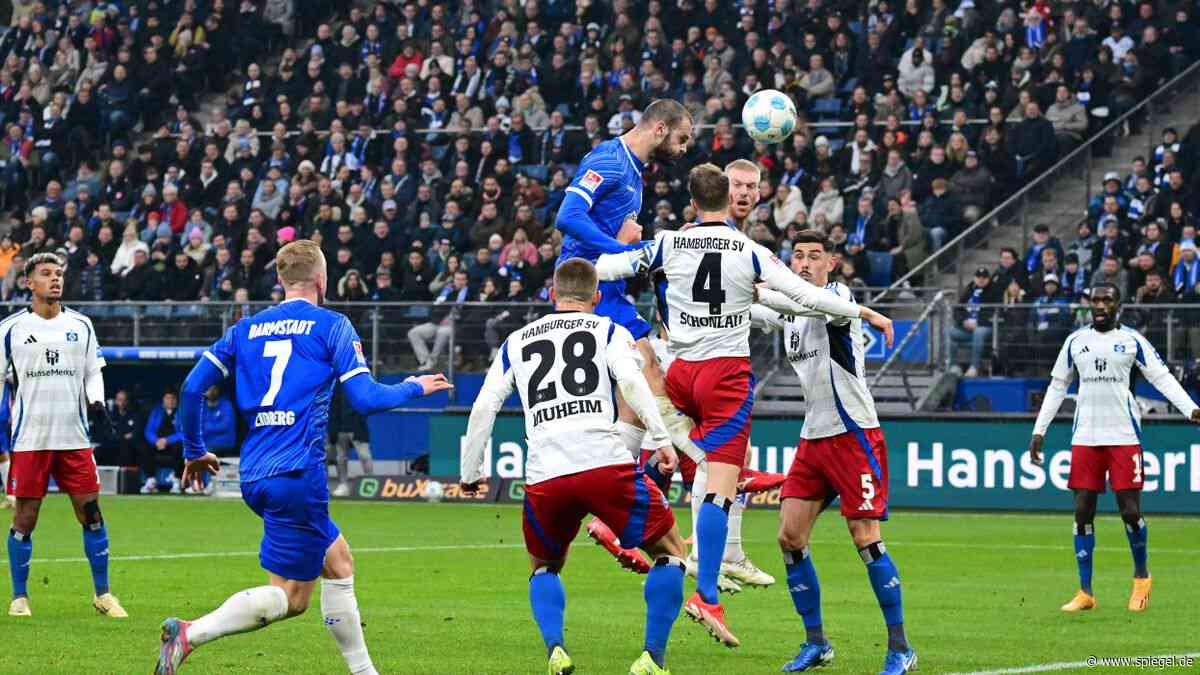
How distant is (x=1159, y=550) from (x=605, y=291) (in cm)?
930

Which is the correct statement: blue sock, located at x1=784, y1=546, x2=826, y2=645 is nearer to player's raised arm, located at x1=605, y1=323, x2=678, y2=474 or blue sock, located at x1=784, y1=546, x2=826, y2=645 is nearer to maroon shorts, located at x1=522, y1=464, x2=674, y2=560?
maroon shorts, located at x1=522, y1=464, x2=674, y2=560

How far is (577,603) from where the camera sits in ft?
44.7

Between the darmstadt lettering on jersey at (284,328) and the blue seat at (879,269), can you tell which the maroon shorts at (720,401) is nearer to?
the darmstadt lettering on jersey at (284,328)

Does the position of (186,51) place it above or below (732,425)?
above

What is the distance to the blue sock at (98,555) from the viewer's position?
13.0 metres

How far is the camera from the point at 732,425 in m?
10.4

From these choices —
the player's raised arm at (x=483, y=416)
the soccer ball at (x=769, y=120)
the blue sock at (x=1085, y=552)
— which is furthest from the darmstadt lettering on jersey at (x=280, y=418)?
the blue sock at (x=1085, y=552)

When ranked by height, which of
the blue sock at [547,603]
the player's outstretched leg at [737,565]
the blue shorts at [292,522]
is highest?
the blue shorts at [292,522]

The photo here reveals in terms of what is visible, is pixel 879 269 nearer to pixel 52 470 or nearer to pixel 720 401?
pixel 52 470

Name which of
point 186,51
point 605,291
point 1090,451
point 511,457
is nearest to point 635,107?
point 511,457

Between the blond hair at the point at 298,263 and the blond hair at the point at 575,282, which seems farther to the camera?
the blond hair at the point at 575,282

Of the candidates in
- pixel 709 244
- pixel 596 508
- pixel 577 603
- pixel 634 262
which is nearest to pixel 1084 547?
pixel 577 603

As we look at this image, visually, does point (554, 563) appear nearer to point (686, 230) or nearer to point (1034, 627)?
point (686, 230)

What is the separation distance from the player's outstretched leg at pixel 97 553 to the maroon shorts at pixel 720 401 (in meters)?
→ 4.50
